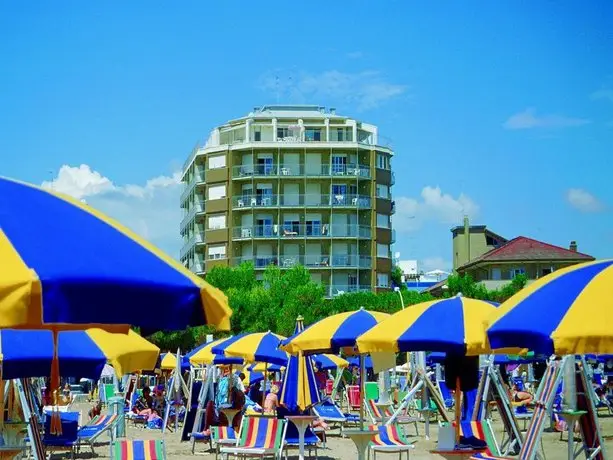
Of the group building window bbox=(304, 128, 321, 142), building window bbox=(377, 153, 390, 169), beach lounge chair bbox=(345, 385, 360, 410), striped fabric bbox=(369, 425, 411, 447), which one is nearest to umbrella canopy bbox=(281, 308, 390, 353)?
striped fabric bbox=(369, 425, 411, 447)

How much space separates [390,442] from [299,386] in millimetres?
1765

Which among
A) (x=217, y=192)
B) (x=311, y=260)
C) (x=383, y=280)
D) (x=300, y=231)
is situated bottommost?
(x=383, y=280)

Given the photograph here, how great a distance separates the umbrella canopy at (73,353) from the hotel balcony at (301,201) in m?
72.5

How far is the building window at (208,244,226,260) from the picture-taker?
8344 centimetres

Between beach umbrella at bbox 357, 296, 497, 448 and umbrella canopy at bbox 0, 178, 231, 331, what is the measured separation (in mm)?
6406

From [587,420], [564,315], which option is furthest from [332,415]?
[564,315]

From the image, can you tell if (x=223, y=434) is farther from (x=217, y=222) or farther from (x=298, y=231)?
(x=217, y=222)

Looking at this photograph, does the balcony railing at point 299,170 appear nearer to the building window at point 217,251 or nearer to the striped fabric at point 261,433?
the building window at point 217,251

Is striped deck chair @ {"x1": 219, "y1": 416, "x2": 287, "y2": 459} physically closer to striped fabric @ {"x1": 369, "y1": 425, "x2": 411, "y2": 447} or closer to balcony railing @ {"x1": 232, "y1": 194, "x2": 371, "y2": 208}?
striped fabric @ {"x1": 369, "y1": 425, "x2": 411, "y2": 447}

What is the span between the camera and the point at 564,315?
712 cm

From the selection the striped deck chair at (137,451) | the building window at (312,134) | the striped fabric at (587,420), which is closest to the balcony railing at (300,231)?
the building window at (312,134)

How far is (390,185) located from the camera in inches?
3391

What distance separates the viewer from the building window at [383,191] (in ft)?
278

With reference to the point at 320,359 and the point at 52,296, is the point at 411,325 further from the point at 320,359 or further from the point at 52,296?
the point at 320,359
